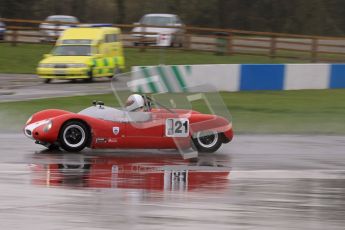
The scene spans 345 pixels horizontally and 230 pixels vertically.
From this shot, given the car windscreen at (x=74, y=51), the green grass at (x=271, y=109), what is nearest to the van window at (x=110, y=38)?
the car windscreen at (x=74, y=51)

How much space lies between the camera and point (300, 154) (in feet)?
44.0

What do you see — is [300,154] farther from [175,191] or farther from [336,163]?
[175,191]

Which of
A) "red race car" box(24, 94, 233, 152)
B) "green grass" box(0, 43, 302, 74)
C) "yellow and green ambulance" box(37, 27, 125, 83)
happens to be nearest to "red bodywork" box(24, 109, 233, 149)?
"red race car" box(24, 94, 233, 152)

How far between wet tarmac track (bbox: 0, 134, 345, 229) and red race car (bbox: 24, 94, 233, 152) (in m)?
0.22

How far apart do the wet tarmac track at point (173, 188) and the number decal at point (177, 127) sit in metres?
0.39

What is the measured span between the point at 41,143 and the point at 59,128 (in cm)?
44

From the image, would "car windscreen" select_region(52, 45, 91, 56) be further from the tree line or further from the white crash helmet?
the tree line

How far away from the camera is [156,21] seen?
1686 inches

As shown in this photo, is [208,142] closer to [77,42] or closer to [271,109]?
[271,109]

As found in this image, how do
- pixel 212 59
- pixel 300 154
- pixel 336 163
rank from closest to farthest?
pixel 336 163 → pixel 300 154 → pixel 212 59

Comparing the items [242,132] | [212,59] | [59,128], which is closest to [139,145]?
[59,128]

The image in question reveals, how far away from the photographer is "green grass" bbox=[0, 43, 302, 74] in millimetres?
34834

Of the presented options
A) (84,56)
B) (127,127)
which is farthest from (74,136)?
(84,56)

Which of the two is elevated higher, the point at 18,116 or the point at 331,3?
the point at 331,3
